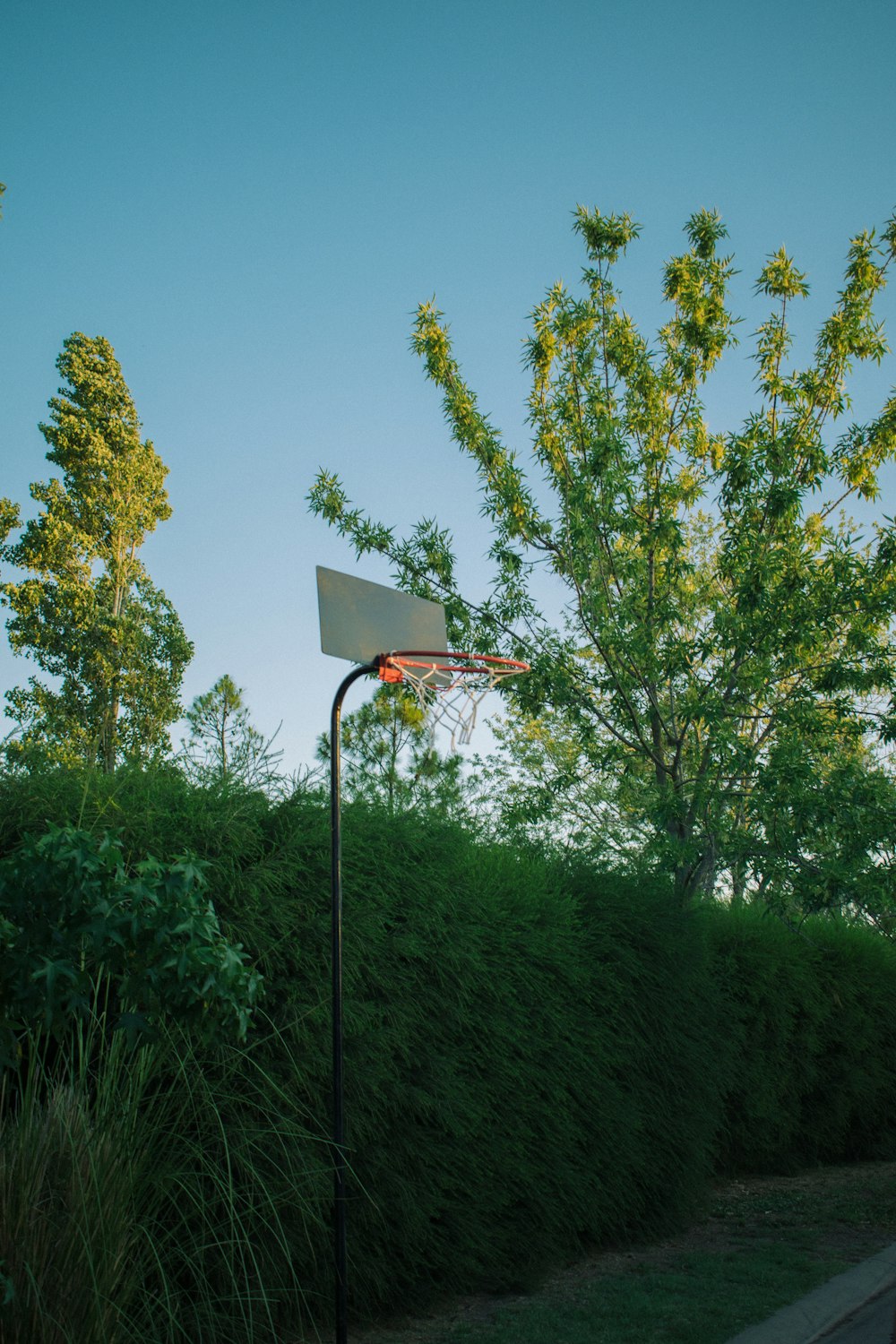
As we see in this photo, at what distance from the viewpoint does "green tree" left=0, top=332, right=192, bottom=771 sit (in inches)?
757

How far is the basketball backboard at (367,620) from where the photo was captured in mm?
5000

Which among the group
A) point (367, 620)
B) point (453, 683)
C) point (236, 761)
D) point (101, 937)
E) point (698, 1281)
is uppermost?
point (367, 620)

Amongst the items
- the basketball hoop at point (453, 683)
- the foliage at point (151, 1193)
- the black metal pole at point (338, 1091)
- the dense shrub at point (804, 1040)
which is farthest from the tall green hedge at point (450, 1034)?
the dense shrub at point (804, 1040)

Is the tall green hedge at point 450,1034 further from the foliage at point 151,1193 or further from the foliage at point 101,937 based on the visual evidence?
the foliage at point 101,937

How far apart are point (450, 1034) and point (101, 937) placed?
2945 millimetres

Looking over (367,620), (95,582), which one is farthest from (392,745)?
(367,620)

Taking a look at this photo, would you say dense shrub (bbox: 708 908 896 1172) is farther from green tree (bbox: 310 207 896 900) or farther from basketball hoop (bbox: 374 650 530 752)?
basketball hoop (bbox: 374 650 530 752)

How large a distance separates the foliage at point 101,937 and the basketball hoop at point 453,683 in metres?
2.15

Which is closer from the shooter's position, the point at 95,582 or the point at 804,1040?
the point at 804,1040

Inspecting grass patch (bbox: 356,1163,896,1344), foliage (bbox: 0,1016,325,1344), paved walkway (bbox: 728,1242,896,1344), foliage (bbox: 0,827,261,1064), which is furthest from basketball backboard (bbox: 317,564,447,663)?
paved walkway (bbox: 728,1242,896,1344)

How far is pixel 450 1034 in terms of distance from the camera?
220 inches

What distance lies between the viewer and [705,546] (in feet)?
68.9

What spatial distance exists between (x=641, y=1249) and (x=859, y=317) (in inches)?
384

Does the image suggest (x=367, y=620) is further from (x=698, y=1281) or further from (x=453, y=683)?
(x=698, y=1281)
